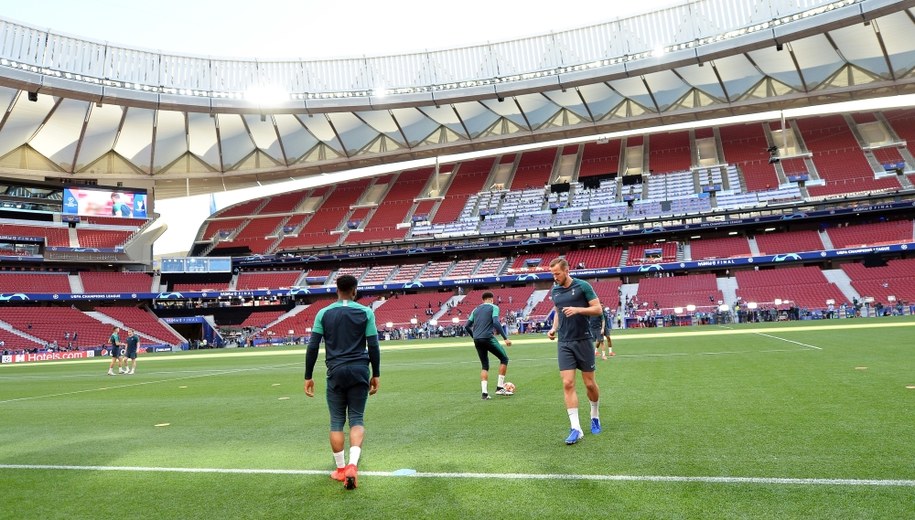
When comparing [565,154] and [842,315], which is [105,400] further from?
[565,154]

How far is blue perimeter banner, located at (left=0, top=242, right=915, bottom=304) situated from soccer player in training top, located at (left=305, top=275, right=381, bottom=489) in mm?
45541

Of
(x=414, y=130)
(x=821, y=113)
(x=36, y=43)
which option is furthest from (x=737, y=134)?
(x=36, y=43)

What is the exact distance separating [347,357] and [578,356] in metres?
2.85

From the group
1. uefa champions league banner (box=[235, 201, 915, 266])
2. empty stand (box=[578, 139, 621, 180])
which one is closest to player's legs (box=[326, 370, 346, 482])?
uefa champions league banner (box=[235, 201, 915, 266])

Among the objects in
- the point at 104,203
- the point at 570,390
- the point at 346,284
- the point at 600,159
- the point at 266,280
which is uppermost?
the point at 600,159

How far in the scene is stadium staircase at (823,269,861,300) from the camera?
132ft

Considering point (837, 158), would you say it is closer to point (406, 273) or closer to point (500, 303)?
point (500, 303)

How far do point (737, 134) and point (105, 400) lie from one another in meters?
63.6

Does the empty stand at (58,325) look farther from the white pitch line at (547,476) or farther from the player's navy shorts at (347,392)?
the player's navy shorts at (347,392)

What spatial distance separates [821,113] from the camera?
58594 mm

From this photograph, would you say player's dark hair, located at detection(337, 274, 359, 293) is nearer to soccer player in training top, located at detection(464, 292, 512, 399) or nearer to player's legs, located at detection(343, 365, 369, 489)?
player's legs, located at detection(343, 365, 369, 489)

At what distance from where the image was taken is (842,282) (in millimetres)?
42219

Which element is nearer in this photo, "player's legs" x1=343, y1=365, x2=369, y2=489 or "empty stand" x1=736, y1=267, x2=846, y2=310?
"player's legs" x1=343, y1=365, x2=369, y2=489

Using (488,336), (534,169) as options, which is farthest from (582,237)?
(488,336)
